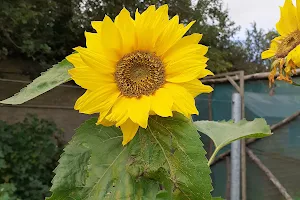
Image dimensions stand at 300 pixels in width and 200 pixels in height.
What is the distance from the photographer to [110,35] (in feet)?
0.97

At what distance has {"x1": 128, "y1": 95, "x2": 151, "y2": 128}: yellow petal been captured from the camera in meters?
0.28

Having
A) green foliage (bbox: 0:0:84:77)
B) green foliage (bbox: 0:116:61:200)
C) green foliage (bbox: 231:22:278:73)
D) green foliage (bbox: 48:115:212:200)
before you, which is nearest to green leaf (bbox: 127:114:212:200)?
green foliage (bbox: 48:115:212:200)

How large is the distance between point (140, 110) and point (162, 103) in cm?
1

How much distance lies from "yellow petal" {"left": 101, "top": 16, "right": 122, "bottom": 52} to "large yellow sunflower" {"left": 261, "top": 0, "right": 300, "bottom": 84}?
19 cm

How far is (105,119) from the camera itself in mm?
295

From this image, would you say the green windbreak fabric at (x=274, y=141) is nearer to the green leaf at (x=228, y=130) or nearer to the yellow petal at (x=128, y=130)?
the green leaf at (x=228, y=130)

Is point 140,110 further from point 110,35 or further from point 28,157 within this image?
point 28,157

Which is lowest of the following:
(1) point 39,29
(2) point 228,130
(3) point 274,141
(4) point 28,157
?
(4) point 28,157

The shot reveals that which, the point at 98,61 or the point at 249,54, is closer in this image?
the point at 98,61

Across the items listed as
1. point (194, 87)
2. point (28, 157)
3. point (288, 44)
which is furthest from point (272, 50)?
point (28, 157)

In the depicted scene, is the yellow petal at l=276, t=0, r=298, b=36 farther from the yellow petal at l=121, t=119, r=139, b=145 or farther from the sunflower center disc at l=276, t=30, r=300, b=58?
the yellow petal at l=121, t=119, r=139, b=145

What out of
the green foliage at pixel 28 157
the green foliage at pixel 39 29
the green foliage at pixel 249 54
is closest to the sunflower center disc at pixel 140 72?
the green foliage at pixel 28 157

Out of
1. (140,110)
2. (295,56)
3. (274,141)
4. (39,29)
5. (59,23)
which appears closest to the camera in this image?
(140,110)

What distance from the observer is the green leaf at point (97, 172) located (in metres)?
0.30
